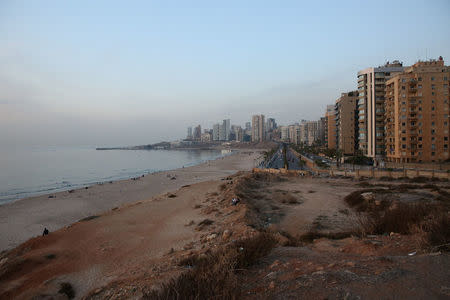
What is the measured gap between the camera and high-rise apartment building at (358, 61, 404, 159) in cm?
4372

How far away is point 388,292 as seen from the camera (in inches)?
131

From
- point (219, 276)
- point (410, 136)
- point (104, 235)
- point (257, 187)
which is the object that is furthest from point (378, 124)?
point (219, 276)

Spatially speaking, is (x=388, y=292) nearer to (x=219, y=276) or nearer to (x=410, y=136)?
(x=219, y=276)

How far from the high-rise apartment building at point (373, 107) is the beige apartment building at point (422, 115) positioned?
7.55 m

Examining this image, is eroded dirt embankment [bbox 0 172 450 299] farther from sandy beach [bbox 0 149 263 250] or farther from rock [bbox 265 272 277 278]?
sandy beach [bbox 0 149 263 250]

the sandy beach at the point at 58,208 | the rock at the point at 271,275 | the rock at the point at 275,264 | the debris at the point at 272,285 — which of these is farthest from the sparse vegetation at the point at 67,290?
the sandy beach at the point at 58,208

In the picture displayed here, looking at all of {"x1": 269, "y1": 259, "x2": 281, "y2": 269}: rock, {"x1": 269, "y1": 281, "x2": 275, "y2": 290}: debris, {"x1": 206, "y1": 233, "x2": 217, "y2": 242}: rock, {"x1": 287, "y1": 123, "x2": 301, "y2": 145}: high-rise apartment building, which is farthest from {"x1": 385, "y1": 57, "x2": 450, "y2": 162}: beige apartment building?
{"x1": 287, "y1": 123, "x2": 301, "y2": 145}: high-rise apartment building

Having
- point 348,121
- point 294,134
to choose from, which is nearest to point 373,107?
point 348,121

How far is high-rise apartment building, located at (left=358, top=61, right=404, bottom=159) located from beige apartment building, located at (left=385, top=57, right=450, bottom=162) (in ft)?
24.8

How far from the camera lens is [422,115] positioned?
34.7 m

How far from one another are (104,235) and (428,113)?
4121 cm

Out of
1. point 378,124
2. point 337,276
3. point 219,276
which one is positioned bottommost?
point 337,276

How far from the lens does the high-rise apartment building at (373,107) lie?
143 feet

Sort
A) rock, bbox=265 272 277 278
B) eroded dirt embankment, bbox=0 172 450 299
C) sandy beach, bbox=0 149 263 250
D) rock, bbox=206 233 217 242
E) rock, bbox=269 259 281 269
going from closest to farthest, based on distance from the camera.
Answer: eroded dirt embankment, bbox=0 172 450 299, rock, bbox=265 272 277 278, rock, bbox=269 259 281 269, rock, bbox=206 233 217 242, sandy beach, bbox=0 149 263 250
